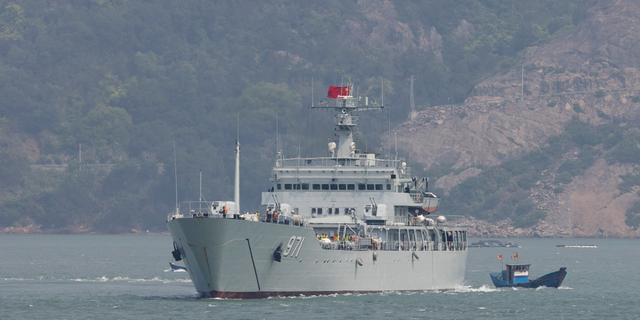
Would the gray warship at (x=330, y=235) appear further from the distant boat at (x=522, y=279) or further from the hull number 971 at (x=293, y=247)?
the distant boat at (x=522, y=279)

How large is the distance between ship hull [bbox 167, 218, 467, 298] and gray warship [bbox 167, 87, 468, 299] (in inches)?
2.1

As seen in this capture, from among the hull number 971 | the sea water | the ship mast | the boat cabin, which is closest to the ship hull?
the hull number 971

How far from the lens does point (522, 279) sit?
78812 millimetres

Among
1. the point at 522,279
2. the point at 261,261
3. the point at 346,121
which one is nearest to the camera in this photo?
the point at 261,261

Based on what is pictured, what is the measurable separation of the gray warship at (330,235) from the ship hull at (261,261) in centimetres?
5

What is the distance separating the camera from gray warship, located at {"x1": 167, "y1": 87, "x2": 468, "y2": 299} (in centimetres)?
5800

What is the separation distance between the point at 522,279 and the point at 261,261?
26.9 m

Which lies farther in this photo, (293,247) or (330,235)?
(330,235)

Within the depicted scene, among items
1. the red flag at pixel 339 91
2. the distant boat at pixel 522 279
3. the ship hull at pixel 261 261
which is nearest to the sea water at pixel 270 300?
the ship hull at pixel 261 261

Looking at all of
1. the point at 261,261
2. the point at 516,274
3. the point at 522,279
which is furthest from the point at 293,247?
the point at 522,279

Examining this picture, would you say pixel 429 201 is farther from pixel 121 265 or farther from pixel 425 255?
pixel 121 265

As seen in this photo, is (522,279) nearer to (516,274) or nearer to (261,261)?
(516,274)

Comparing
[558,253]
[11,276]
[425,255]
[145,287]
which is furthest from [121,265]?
[558,253]

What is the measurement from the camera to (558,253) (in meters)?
152
